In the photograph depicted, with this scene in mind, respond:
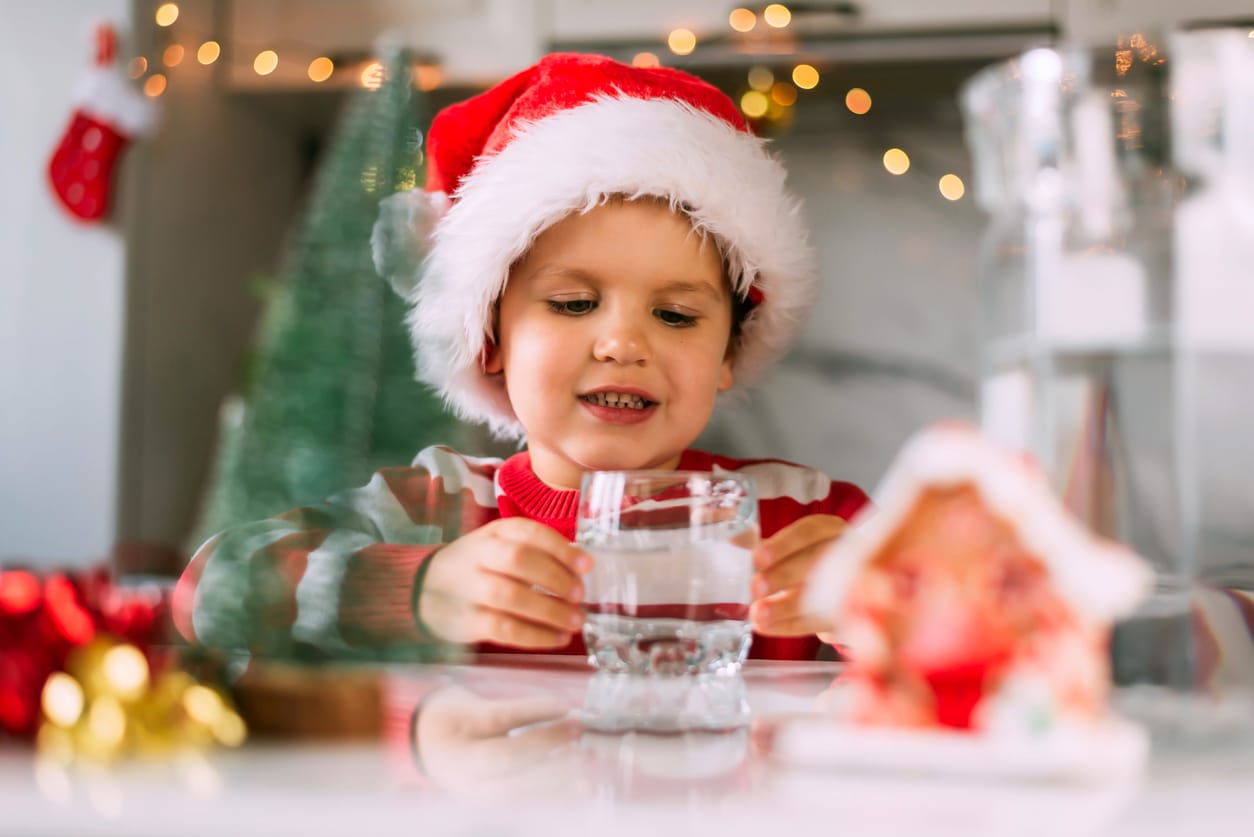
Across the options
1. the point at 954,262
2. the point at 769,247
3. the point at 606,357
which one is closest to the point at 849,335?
the point at 954,262

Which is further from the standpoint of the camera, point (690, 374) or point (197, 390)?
point (197, 390)

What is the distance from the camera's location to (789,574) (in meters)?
0.72

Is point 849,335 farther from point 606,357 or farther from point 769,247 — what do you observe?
point 606,357

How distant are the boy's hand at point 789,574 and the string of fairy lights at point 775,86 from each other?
4.70 feet

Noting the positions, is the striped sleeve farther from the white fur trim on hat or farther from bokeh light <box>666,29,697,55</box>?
bokeh light <box>666,29,697,55</box>

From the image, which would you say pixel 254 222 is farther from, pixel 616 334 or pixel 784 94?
pixel 616 334

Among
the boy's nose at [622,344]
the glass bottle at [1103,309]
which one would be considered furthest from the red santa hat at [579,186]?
the glass bottle at [1103,309]

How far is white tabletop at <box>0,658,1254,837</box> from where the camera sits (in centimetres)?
30

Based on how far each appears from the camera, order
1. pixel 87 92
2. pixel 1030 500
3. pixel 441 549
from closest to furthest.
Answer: pixel 1030 500, pixel 441 549, pixel 87 92

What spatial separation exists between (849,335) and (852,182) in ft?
1.04

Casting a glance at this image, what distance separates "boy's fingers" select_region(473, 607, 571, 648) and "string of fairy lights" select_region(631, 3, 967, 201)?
1.52 meters

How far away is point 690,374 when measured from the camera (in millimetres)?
1062

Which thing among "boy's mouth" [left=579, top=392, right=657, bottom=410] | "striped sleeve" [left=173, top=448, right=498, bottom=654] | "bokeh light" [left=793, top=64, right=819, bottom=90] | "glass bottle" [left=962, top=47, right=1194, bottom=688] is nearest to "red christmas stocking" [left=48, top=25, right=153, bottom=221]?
"bokeh light" [left=793, top=64, right=819, bottom=90]

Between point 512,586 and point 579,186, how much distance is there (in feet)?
1.61
